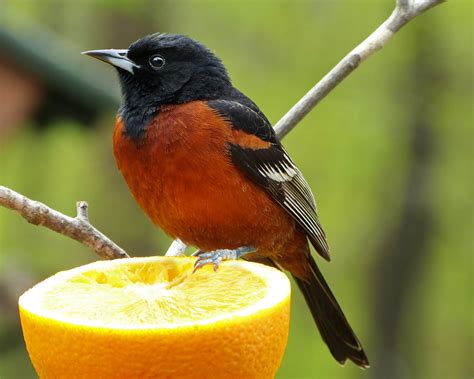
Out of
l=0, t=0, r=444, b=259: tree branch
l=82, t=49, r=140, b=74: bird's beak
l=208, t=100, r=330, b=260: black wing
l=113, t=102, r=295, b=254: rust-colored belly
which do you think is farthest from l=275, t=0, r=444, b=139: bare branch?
l=82, t=49, r=140, b=74: bird's beak

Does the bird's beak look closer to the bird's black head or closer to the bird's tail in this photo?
the bird's black head

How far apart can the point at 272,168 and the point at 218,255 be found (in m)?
0.78

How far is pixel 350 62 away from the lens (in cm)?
278

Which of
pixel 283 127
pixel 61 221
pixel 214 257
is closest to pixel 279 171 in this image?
pixel 283 127

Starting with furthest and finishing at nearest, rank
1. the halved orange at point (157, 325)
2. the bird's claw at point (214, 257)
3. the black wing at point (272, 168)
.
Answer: the black wing at point (272, 168) < the bird's claw at point (214, 257) < the halved orange at point (157, 325)

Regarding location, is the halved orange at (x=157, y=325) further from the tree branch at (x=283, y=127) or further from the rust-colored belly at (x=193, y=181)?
the rust-colored belly at (x=193, y=181)

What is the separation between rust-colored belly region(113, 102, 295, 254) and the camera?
105 inches

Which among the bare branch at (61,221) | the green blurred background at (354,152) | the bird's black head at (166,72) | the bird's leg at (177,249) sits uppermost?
the bird's black head at (166,72)

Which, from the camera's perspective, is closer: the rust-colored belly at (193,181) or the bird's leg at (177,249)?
the rust-colored belly at (193,181)

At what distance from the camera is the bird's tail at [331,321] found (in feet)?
11.3

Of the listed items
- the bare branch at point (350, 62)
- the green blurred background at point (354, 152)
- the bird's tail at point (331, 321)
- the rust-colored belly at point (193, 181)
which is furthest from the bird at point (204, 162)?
the green blurred background at point (354, 152)

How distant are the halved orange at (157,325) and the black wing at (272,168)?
86cm

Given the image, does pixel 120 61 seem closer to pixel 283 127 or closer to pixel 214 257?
pixel 283 127

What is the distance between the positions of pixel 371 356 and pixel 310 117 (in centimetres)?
399
